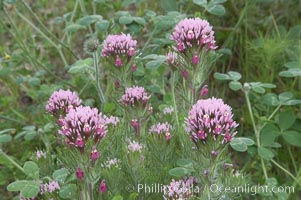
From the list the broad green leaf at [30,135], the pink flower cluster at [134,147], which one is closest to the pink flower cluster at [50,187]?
the pink flower cluster at [134,147]

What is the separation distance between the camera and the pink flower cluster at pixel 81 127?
1.85 m

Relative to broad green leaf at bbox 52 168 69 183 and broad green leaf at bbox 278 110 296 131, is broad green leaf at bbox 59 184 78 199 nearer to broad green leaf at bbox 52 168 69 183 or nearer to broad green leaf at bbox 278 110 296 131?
broad green leaf at bbox 52 168 69 183

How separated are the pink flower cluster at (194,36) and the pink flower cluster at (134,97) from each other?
26 cm

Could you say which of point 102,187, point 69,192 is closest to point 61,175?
point 69,192

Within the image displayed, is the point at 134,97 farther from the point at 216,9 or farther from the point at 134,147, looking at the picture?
the point at 216,9

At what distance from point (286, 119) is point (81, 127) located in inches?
50.5

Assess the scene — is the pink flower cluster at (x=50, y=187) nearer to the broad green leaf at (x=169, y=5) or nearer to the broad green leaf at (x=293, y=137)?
the broad green leaf at (x=293, y=137)

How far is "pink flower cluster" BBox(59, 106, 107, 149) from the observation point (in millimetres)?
1852

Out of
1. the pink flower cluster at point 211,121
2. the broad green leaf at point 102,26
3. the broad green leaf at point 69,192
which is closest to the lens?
the pink flower cluster at point 211,121

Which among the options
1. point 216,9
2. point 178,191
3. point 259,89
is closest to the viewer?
point 178,191

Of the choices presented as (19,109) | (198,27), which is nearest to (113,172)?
(198,27)

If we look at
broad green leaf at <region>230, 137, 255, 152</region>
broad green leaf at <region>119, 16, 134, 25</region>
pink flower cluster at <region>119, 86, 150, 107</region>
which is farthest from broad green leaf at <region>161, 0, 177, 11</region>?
broad green leaf at <region>230, 137, 255, 152</region>

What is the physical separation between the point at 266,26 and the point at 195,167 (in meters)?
2.31

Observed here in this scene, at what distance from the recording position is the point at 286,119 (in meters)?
2.79
